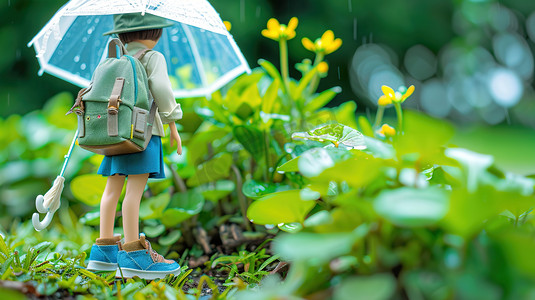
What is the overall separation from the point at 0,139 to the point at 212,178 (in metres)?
1.69

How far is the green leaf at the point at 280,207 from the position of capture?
91 cm

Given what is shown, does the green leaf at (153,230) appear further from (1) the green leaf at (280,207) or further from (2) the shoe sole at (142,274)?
(1) the green leaf at (280,207)

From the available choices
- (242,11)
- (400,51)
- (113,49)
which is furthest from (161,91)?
(400,51)

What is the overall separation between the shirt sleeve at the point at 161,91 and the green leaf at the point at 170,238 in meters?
0.59

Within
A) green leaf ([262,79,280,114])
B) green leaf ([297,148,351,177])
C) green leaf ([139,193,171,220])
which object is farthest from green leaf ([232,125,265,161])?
green leaf ([297,148,351,177])

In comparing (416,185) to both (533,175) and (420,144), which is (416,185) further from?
(533,175)

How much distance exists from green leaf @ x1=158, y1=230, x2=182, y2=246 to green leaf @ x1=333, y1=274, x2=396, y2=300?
1188 millimetres

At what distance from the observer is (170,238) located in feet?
6.08

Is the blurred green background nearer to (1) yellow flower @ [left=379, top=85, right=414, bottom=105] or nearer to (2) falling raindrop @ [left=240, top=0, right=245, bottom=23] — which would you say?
(2) falling raindrop @ [left=240, top=0, right=245, bottom=23]

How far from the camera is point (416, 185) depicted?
83 centimetres

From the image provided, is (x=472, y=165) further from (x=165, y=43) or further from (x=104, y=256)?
(x=165, y=43)

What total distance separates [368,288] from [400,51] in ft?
23.8

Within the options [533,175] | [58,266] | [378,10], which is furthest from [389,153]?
[378,10]

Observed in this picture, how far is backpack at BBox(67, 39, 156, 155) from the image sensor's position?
4.26 feet
